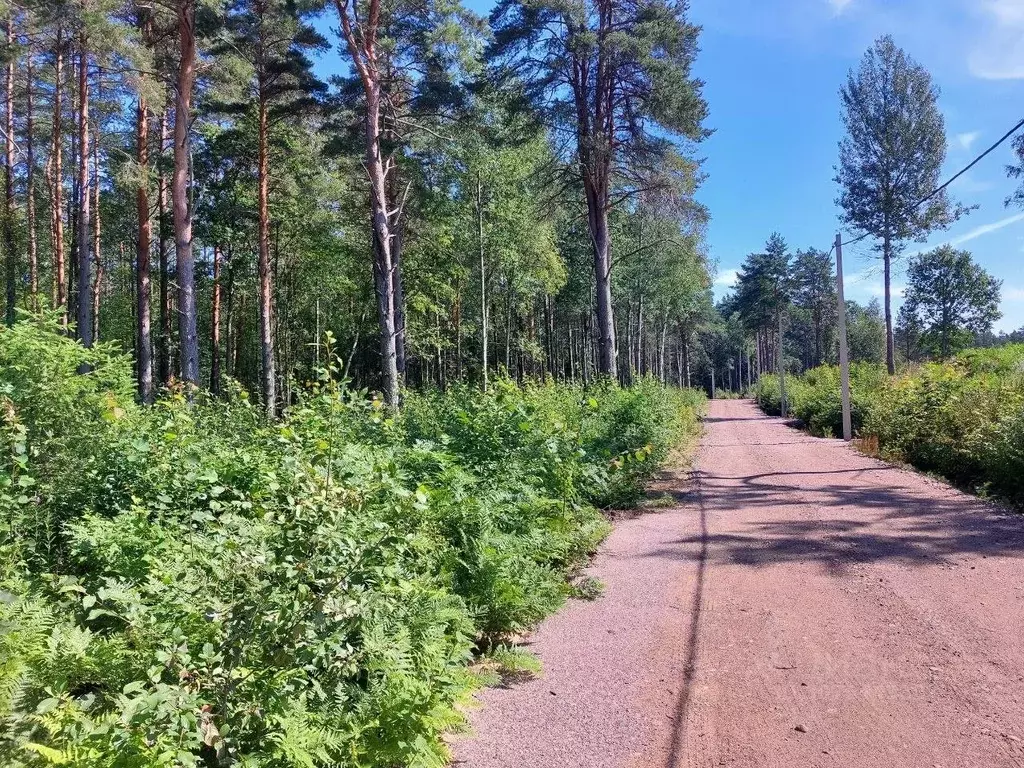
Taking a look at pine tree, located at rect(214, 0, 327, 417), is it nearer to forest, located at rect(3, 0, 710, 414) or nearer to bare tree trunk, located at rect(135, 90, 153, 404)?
forest, located at rect(3, 0, 710, 414)

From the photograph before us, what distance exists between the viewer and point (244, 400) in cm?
689

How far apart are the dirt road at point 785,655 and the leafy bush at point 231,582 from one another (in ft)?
1.76

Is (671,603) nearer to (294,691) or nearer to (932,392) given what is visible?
(294,691)

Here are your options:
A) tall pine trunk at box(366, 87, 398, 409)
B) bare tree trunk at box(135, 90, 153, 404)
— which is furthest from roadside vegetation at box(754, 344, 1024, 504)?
bare tree trunk at box(135, 90, 153, 404)

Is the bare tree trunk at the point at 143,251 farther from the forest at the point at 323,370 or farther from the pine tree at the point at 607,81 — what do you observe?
the pine tree at the point at 607,81

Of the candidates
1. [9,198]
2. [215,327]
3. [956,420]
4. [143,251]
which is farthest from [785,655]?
Answer: [215,327]

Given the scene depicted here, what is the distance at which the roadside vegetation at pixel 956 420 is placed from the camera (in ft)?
32.2

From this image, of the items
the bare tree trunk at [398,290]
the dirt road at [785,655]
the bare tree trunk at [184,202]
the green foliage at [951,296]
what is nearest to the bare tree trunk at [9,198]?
the bare tree trunk at [184,202]

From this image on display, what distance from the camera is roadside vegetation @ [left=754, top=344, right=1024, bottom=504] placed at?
32.2ft

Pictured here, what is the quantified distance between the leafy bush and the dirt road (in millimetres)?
535

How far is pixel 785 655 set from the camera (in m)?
4.36

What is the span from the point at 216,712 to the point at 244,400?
4.88 m

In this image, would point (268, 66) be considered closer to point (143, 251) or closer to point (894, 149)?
point (143, 251)

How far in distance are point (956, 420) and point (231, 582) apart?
46.6ft
